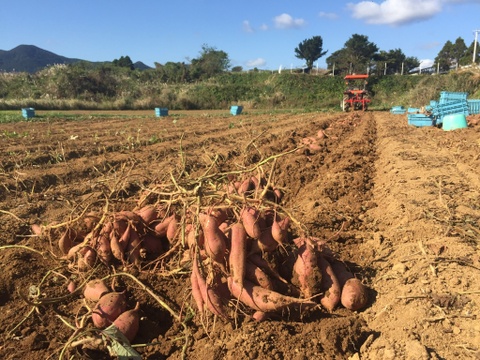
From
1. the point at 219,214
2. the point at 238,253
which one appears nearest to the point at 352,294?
the point at 238,253

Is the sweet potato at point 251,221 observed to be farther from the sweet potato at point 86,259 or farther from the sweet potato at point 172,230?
the sweet potato at point 86,259

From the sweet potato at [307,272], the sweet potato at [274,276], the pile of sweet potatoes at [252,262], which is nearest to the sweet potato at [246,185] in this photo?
the pile of sweet potatoes at [252,262]

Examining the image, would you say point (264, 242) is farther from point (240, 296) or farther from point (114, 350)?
point (114, 350)

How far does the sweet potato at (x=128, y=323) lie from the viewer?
7.45 feet

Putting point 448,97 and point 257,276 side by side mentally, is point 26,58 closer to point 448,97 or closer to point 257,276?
point 448,97

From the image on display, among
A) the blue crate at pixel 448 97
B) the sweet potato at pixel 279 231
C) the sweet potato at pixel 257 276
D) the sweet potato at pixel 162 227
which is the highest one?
the blue crate at pixel 448 97

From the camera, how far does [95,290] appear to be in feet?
8.53

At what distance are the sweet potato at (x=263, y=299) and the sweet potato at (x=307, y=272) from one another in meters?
0.09

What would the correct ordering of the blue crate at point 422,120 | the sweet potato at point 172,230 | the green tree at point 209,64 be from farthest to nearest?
the green tree at point 209,64 → the blue crate at point 422,120 → the sweet potato at point 172,230

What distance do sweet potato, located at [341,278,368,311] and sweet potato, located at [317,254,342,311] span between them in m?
0.04

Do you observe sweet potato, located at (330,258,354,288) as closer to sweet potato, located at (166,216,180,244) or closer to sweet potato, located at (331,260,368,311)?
sweet potato, located at (331,260,368,311)

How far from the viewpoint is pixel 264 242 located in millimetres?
2443

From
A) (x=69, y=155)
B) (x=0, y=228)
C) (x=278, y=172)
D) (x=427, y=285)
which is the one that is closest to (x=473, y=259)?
(x=427, y=285)

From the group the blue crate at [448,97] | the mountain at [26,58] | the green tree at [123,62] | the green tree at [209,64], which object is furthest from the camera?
the mountain at [26,58]
